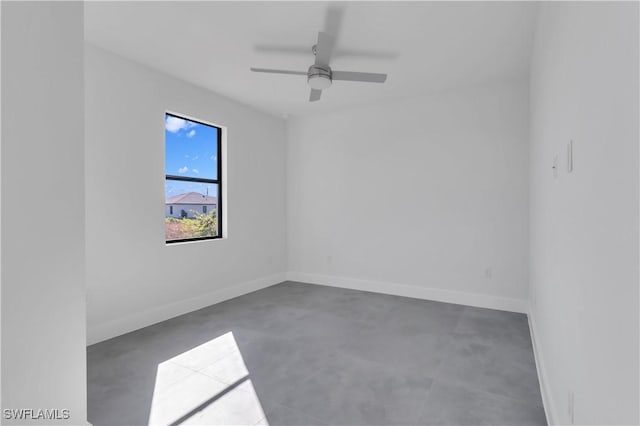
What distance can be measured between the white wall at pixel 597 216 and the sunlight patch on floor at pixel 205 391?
1.57 m

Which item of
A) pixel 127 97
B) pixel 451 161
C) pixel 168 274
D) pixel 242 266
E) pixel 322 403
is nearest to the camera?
pixel 322 403

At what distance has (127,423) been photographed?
5.78 feet

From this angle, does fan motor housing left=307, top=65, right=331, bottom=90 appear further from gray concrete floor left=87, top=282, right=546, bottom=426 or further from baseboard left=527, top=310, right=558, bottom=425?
baseboard left=527, top=310, right=558, bottom=425

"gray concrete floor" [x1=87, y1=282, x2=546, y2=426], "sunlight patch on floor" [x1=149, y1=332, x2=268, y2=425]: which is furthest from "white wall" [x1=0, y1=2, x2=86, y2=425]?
"gray concrete floor" [x1=87, y1=282, x2=546, y2=426]

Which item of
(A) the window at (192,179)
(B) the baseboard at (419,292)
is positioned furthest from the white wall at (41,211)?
(B) the baseboard at (419,292)

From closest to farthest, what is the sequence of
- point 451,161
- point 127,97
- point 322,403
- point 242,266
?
point 322,403, point 127,97, point 451,161, point 242,266

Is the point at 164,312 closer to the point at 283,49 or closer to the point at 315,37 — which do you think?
the point at 283,49

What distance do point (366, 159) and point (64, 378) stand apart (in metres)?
4.03

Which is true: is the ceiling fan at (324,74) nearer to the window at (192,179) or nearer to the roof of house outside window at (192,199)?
the window at (192,179)

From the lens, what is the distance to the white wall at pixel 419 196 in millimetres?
3713

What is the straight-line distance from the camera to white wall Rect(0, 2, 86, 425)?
1.19 meters

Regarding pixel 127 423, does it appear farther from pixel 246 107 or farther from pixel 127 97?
pixel 246 107

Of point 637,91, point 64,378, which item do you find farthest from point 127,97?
point 637,91

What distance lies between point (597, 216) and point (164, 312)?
3.72 metres
